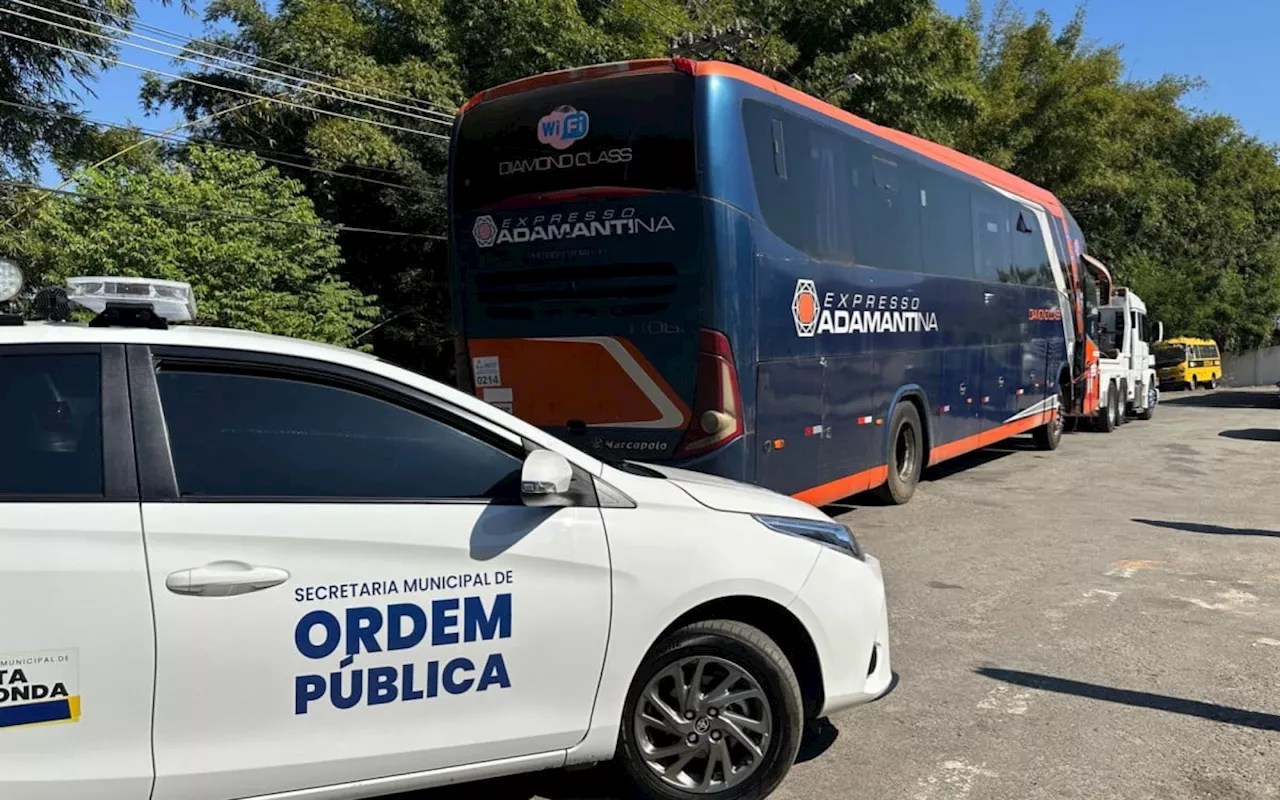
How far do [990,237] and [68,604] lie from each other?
1089 centimetres

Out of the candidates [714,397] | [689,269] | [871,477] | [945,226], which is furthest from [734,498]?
[945,226]

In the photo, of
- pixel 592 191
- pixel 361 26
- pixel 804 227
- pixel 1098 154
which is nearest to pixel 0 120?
pixel 361 26

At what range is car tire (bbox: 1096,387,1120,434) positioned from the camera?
18.6 metres

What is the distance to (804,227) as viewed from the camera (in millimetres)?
7754

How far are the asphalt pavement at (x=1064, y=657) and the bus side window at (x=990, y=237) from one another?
104 inches

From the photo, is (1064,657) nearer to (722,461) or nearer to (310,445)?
(722,461)

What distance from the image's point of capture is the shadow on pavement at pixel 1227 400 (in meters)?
26.8

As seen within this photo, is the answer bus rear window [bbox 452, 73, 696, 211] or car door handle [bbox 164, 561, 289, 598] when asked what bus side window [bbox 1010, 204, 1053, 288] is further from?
car door handle [bbox 164, 561, 289, 598]

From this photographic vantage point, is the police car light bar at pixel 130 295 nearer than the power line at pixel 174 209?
Yes

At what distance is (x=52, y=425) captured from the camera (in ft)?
9.45

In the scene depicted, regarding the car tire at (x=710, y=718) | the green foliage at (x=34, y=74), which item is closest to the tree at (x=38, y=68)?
the green foliage at (x=34, y=74)

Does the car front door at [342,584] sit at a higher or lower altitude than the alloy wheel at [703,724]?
higher

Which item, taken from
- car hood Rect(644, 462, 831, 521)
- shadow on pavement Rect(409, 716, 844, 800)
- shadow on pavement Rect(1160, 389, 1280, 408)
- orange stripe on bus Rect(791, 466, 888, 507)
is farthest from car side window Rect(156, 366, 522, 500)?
shadow on pavement Rect(1160, 389, 1280, 408)

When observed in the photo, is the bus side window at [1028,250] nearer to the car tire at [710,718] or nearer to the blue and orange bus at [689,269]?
the blue and orange bus at [689,269]
